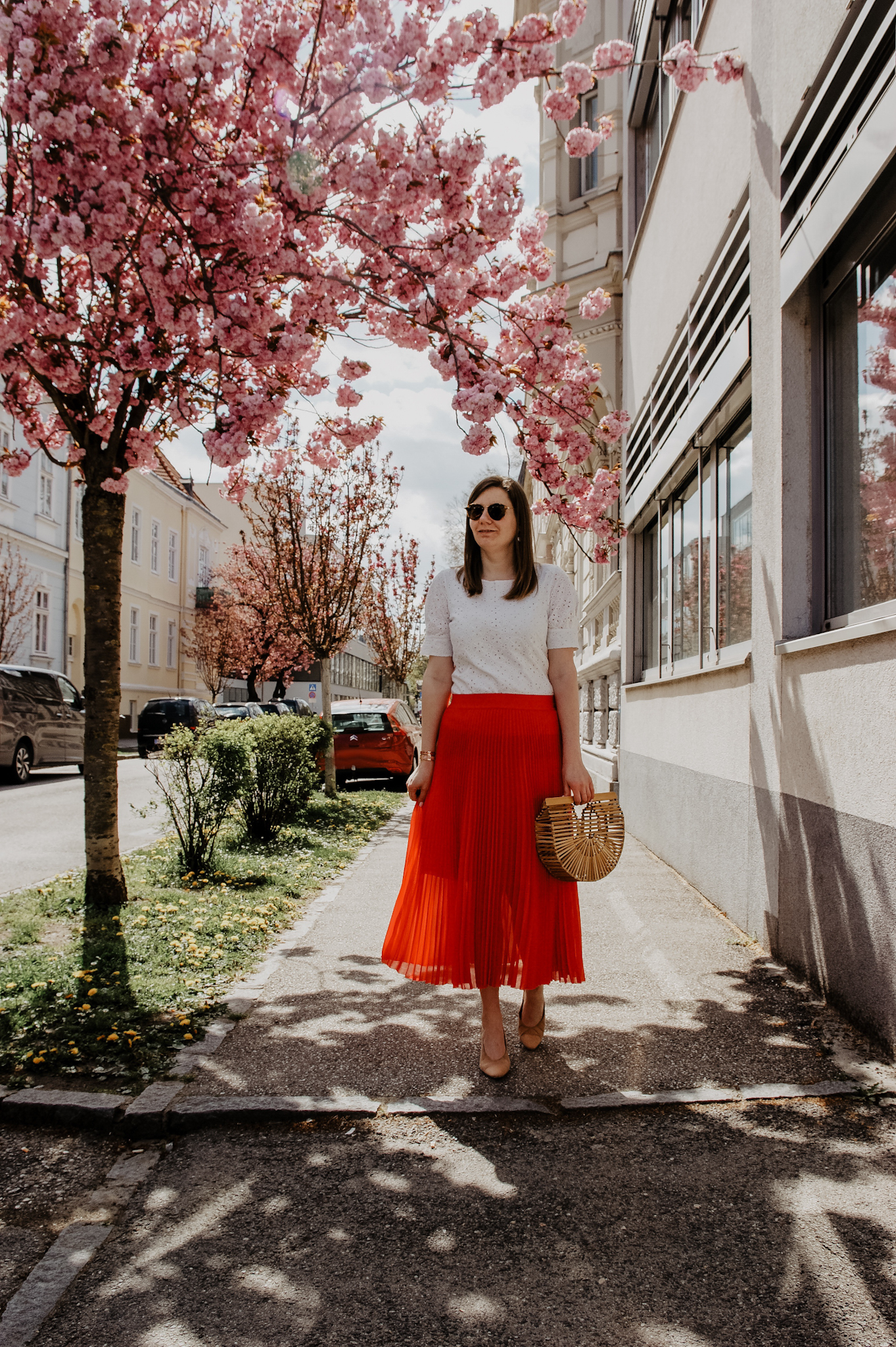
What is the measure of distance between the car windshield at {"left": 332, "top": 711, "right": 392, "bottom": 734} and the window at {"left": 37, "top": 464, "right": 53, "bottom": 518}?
20.7 m

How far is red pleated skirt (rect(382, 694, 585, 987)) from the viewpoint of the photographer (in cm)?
362

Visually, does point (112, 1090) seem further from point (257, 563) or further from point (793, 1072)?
point (257, 563)

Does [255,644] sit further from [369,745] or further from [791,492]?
[791,492]

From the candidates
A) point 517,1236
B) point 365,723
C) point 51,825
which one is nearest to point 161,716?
point 365,723

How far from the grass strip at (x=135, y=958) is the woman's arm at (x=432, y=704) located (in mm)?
1420

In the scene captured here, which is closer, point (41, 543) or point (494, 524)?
point (494, 524)

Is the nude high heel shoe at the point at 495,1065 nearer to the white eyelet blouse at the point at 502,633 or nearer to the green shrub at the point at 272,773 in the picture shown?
the white eyelet blouse at the point at 502,633

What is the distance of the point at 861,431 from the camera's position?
4.46 metres

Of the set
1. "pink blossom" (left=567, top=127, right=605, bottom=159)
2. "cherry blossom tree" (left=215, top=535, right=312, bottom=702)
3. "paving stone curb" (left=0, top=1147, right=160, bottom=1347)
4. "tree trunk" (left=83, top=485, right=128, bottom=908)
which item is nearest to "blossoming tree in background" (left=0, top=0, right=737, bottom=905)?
"tree trunk" (left=83, top=485, right=128, bottom=908)

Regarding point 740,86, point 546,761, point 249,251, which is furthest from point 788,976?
point 740,86

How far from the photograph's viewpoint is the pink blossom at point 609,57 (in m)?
6.10

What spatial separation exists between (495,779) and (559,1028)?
4.12ft

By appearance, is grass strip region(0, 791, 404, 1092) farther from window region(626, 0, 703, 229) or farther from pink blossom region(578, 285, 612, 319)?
window region(626, 0, 703, 229)

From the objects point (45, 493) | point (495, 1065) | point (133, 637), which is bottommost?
point (495, 1065)
